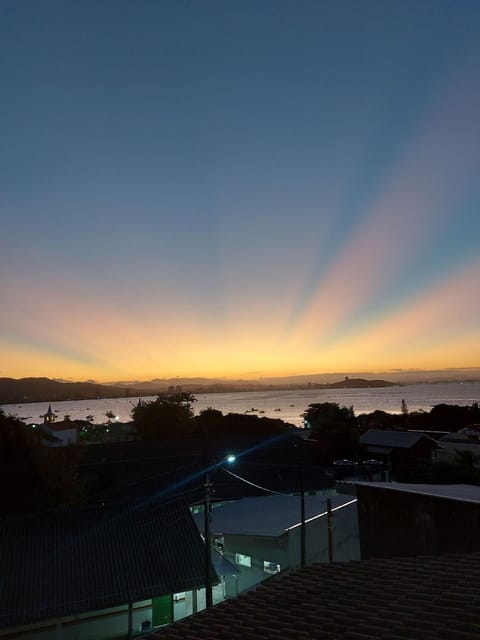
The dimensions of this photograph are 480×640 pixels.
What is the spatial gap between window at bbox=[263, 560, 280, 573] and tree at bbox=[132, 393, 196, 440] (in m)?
42.3

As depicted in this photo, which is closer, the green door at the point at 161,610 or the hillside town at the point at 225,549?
the hillside town at the point at 225,549

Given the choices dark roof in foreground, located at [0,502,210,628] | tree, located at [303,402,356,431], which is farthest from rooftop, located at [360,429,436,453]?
dark roof in foreground, located at [0,502,210,628]

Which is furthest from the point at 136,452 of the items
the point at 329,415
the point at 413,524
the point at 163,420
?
the point at 329,415

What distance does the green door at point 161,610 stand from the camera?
16875 millimetres

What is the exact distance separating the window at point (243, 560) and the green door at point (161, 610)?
16.9 ft

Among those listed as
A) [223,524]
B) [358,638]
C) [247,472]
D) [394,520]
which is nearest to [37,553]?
[223,524]

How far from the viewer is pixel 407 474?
115 feet

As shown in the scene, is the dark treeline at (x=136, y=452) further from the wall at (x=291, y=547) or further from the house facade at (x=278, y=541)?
the wall at (x=291, y=547)

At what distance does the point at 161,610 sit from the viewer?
17000mm

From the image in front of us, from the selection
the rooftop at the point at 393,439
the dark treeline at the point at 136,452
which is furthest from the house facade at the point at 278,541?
the rooftop at the point at 393,439

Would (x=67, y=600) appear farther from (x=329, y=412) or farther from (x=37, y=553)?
(x=329, y=412)

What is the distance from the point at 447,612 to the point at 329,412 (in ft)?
284

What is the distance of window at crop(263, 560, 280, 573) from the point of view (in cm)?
2050

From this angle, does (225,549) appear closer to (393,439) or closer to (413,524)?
(413,524)
